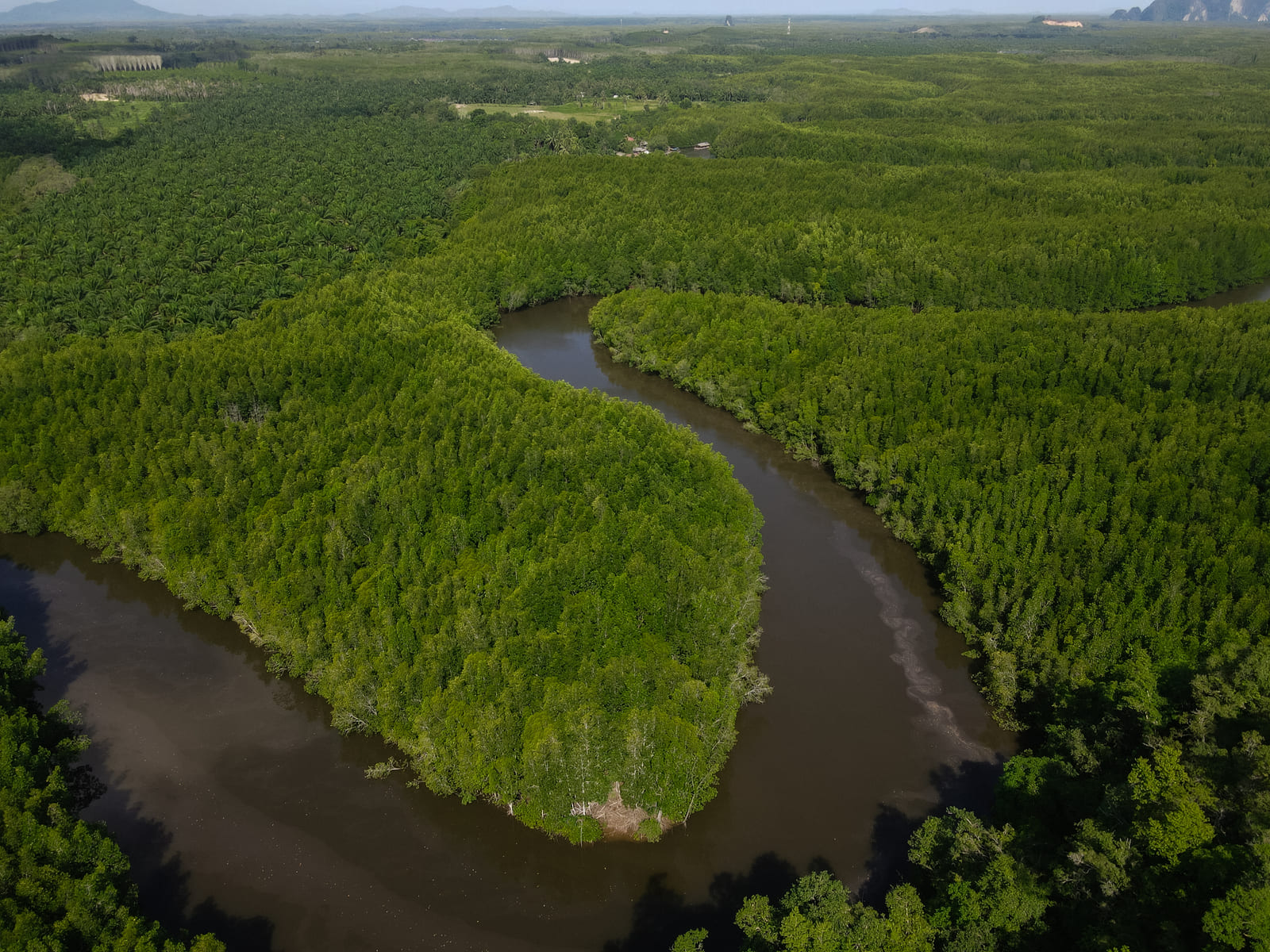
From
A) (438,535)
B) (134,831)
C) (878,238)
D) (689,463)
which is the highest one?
(878,238)

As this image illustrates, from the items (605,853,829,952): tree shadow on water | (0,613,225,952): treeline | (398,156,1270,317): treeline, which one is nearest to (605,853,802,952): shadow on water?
(605,853,829,952): tree shadow on water

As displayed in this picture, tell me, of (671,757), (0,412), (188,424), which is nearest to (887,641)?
(671,757)

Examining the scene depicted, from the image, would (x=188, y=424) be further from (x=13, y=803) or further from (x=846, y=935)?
(x=846, y=935)

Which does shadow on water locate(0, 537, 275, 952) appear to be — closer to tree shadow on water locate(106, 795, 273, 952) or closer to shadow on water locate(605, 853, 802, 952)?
tree shadow on water locate(106, 795, 273, 952)

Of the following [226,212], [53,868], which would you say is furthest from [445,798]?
A: [226,212]

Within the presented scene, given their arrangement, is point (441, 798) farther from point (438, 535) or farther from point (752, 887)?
point (752, 887)
